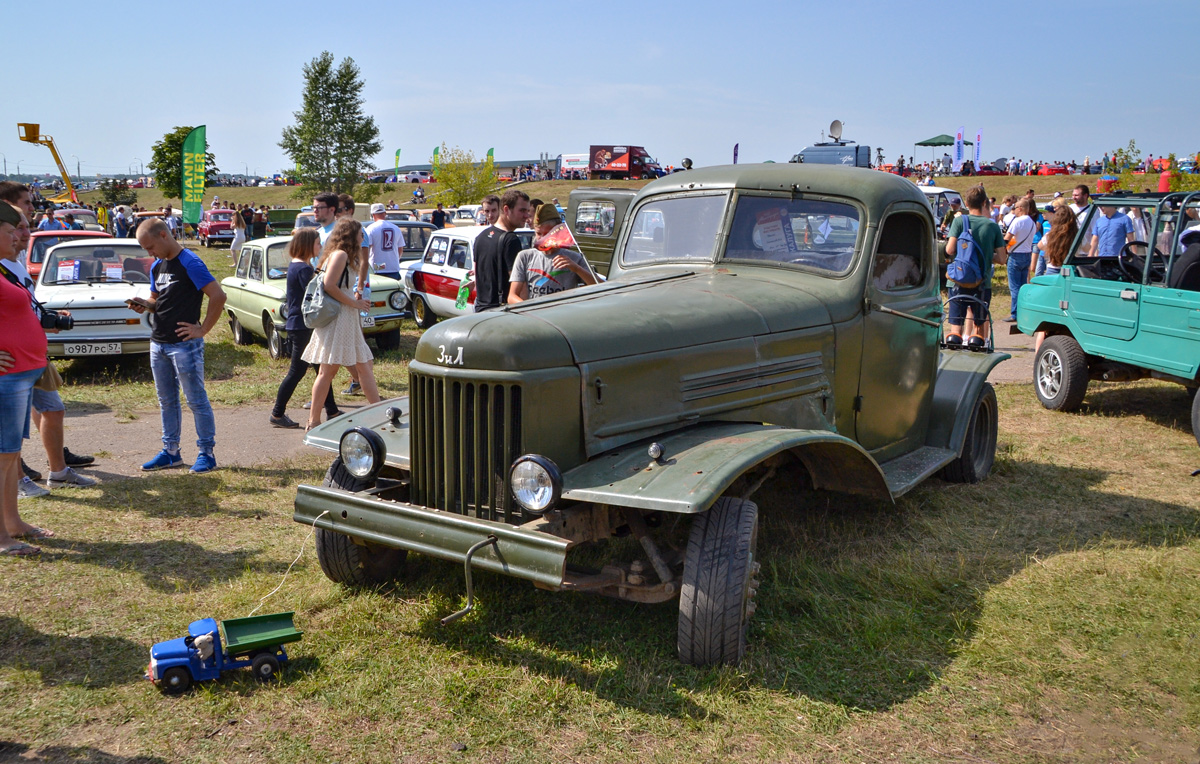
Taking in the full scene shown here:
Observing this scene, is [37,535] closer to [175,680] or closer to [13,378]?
[13,378]

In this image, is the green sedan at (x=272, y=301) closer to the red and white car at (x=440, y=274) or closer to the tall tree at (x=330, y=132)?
the red and white car at (x=440, y=274)

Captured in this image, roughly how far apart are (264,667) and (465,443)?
118 cm

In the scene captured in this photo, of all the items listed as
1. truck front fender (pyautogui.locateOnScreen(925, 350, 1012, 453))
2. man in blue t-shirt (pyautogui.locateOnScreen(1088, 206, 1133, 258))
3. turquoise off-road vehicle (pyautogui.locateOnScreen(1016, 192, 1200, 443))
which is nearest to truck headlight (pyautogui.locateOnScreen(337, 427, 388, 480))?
truck front fender (pyautogui.locateOnScreen(925, 350, 1012, 453))

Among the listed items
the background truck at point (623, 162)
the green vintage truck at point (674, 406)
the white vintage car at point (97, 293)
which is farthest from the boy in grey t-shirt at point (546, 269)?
the background truck at point (623, 162)

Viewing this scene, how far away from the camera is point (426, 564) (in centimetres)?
461

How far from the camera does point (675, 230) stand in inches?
201

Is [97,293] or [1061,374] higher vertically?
[97,293]

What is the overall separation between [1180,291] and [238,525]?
712 cm

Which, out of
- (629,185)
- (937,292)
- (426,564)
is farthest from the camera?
(629,185)

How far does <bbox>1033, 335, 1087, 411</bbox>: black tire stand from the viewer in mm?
8086

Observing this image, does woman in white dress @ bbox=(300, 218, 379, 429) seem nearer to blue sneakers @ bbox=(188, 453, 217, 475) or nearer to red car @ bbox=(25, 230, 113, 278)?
blue sneakers @ bbox=(188, 453, 217, 475)

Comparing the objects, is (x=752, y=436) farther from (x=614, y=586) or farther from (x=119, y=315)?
(x=119, y=315)

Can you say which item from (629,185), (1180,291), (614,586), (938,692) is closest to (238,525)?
(614,586)

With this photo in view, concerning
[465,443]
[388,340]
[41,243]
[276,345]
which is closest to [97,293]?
[276,345]
